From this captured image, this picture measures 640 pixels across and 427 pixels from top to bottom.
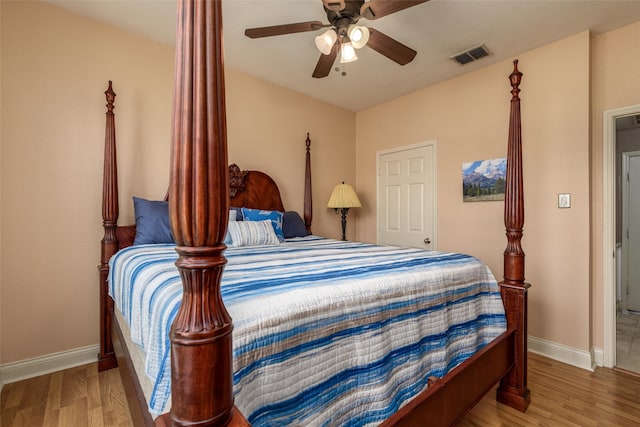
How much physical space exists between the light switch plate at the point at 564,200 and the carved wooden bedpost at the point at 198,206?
2.88 metres

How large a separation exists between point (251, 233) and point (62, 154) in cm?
148

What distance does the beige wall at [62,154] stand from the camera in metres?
2.05

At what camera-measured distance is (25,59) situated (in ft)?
6.90

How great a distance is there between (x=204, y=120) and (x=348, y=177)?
3.79m

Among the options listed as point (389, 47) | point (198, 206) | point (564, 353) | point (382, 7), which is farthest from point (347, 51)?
point (564, 353)

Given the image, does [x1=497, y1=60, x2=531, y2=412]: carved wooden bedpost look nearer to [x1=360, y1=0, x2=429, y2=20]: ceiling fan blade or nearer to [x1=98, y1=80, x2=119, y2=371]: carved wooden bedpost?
[x1=360, y1=0, x2=429, y2=20]: ceiling fan blade

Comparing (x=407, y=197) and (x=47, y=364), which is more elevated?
(x=407, y=197)

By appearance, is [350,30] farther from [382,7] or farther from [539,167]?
[539,167]

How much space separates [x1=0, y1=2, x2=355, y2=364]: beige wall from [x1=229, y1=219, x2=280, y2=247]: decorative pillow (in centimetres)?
82

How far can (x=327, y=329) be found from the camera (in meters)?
0.97

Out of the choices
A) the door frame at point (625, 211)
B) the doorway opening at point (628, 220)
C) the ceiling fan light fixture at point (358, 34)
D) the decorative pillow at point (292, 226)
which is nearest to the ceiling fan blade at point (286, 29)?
the ceiling fan light fixture at point (358, 34)

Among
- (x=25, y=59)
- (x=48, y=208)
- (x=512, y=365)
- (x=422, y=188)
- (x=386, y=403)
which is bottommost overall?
(x=512, y=365)

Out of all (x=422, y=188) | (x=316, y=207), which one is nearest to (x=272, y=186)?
(x=316, y=207)

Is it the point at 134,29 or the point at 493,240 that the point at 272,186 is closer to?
the point at 134,29
